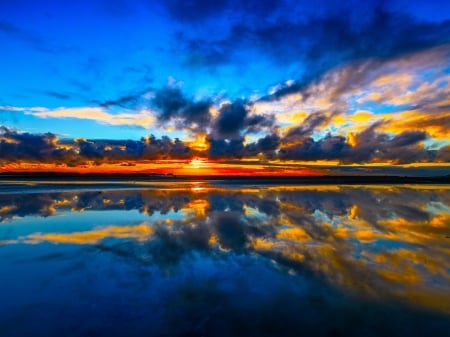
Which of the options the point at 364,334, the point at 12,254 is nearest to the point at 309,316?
the point at 364,334

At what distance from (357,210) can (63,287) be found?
1718 centimetres

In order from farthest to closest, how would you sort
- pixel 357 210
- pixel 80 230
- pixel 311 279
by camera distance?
pixel 357 210, pixel 80 230, pixel 311 279

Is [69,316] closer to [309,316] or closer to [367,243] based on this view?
[309,316]

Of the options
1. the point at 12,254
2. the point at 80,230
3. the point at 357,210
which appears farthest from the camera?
the point at 357,210

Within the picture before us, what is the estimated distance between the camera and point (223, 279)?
25.8ft

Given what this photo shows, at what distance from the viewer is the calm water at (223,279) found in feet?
18.6

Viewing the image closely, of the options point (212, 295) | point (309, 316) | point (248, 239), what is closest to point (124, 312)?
point (212, 295)

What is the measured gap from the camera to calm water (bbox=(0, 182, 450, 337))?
566cm

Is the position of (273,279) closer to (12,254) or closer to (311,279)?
(311,279)

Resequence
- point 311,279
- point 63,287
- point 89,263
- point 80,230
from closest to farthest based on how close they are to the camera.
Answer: point 63,287
point 311,279
point 89,263
point 80,230

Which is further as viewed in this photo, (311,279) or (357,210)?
(357,210)

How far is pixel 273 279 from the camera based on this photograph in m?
7.91

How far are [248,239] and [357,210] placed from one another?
35.8 ft

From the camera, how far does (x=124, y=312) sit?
6.03 meters
